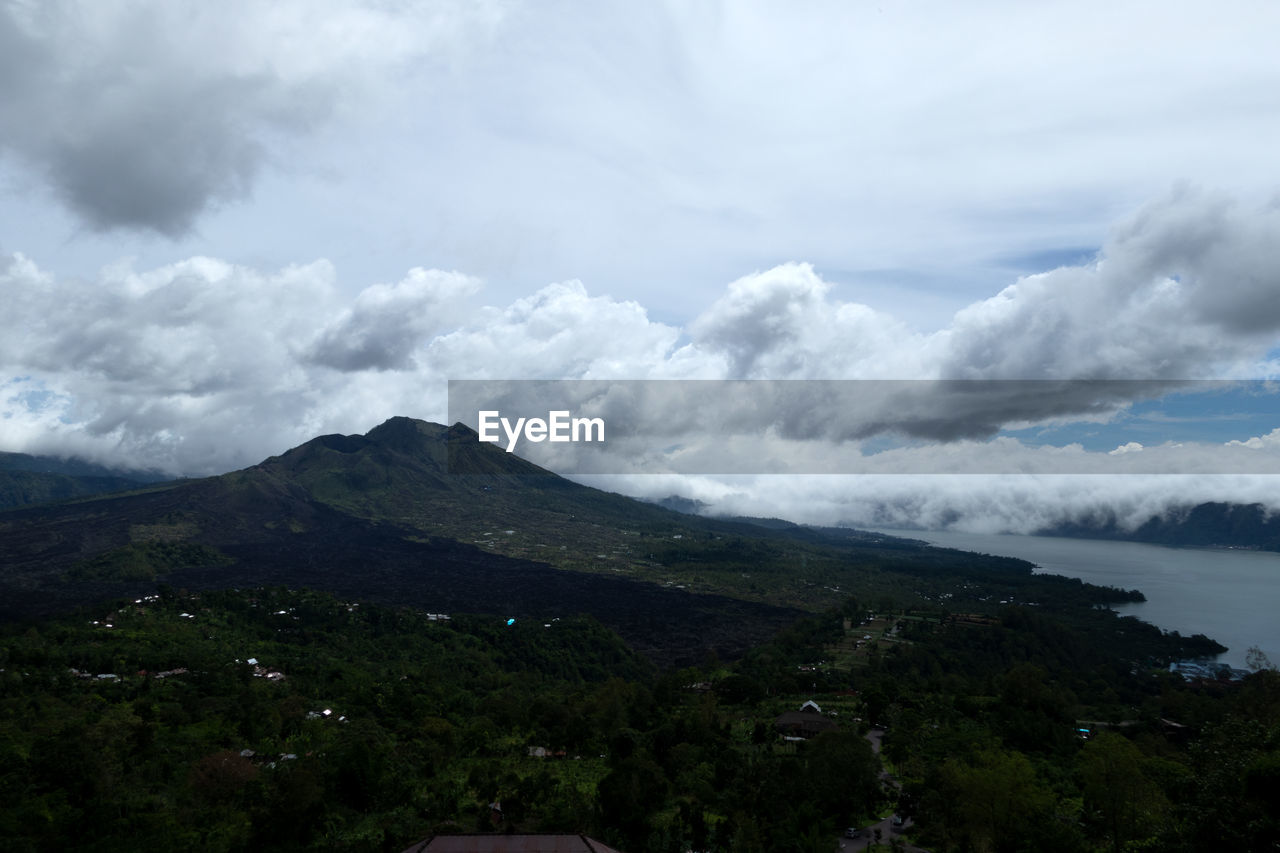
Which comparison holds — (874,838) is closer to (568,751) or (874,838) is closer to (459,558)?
(568,751)

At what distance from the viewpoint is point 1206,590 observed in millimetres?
135625

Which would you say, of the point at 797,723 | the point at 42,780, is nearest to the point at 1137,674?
the point at 797,723

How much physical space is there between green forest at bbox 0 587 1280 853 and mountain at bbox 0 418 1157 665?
93.2 ft

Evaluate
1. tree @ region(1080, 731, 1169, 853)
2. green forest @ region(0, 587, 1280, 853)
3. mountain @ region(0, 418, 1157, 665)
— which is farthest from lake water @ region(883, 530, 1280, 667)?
tree @ region(1080, 731, 1169, 853)

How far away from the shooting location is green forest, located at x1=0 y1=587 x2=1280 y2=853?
22469 mm

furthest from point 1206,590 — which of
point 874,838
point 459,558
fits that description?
point 874,838

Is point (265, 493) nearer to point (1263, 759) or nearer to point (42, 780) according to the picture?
point (42, 780)

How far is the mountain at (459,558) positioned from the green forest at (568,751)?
2841 cm

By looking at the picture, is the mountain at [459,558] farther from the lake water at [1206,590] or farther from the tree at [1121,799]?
the tree at [1121,799]

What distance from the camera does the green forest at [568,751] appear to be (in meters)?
22.5

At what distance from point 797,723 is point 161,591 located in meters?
68.2

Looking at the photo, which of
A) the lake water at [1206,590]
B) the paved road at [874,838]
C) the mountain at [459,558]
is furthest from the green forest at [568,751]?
the lake water at [1206,590]

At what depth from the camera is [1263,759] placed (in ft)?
46.2

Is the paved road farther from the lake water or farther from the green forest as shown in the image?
the lake water
